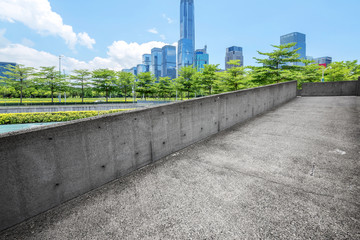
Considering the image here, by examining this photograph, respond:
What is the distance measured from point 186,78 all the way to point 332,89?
36.1 meters

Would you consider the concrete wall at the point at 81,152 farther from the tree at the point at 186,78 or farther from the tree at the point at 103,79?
the tree at the point at 103,79

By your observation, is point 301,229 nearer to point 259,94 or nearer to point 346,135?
point 346,135

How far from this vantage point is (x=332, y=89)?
63.2 feet

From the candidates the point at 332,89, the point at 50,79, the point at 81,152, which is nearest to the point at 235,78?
the point at 332,89

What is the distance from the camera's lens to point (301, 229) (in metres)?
2.31

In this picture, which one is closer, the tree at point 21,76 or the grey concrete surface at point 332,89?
the grey concrete surface at point 332,89

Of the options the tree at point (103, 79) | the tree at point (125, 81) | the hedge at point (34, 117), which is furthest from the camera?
the tree at point (125, 81)

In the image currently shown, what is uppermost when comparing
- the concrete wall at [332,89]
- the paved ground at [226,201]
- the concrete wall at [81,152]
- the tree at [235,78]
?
the tree at [235,78]

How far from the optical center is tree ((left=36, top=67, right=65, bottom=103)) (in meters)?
48.0

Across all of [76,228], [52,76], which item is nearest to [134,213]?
[76,228]

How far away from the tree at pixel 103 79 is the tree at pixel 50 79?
8287 millimetres

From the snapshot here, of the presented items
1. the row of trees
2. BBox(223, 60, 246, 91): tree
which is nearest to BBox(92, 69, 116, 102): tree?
the row of trees

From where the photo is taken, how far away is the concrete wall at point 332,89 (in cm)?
1848

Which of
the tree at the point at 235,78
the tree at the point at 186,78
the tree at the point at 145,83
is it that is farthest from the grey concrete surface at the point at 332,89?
the tree at the point at 145,83
